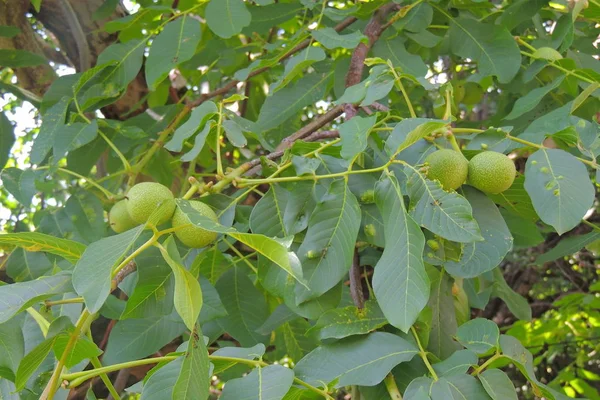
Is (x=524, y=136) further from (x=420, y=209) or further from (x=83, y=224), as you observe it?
(x=83, y=224)

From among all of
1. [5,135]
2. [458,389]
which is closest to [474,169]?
[458,389]

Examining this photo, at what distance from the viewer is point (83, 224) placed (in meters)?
1.61

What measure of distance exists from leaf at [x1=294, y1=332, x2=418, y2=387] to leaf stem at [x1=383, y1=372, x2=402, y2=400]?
5cm

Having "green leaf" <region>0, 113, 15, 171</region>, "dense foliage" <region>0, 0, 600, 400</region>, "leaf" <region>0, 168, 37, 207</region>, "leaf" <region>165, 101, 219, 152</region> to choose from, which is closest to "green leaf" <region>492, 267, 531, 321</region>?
"dense foliage" <region>0, 0, 600, 400</region>

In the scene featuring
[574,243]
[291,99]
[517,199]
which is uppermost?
[291,99]

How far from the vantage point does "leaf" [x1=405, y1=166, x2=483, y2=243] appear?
98cm

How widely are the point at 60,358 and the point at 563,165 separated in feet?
2.71

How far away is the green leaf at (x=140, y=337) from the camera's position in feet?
4.55

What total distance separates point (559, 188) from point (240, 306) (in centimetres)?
70

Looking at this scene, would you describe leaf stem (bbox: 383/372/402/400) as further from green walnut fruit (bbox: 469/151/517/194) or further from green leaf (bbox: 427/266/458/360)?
green walnut fruit (bbox: 469/151/517/194)

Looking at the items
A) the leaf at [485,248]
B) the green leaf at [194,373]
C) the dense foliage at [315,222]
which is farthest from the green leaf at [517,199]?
the green leaf at [194,373]

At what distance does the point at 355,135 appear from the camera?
110 centimetres

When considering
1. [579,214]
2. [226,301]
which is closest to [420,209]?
[579,214]

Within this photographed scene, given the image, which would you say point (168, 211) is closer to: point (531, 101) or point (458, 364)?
point (458, 364)
